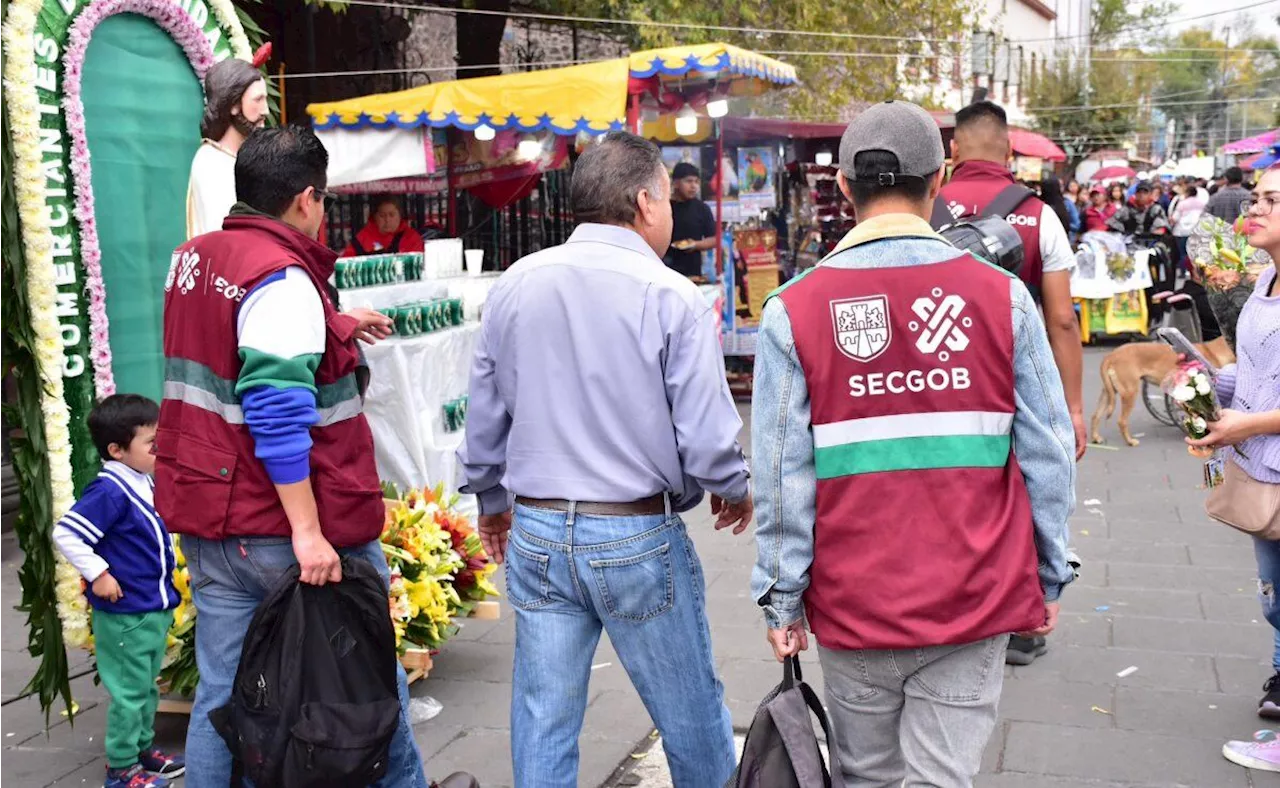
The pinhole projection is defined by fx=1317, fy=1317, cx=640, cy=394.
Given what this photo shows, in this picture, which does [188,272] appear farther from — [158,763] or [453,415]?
[453,415]

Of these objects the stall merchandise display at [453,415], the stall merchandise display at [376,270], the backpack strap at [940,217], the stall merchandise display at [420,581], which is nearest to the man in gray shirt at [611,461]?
the stall merchandise display at [420,581]

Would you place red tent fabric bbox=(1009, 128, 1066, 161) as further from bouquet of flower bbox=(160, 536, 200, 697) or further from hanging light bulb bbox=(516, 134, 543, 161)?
bouquet of flower bbox=(160, 536, 200, 697)

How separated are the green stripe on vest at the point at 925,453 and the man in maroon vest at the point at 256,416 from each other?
124 centimetres

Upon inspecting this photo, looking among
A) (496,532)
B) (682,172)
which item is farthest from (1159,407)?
(496,532)

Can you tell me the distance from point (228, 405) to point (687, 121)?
26.7 feet

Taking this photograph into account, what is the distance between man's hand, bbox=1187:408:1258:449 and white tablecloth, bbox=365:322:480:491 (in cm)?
393

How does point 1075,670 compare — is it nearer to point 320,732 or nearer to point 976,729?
point 976,729

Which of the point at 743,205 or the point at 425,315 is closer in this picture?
the point at 425,315

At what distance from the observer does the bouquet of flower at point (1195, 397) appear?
3732 mm

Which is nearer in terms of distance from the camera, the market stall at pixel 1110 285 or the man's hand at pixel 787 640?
the man's hand at pixel 787 640

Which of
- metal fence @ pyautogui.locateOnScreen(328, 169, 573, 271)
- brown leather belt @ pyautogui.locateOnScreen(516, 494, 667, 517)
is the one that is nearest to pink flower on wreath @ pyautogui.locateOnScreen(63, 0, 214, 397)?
brown leather belt @ pyautogui.locateOnScreen(516, 494, 667, 517)

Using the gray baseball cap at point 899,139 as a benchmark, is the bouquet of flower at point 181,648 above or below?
below

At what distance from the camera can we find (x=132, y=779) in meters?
3.92

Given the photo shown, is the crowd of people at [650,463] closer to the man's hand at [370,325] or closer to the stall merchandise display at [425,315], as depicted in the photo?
the man's hand at [370,325]
